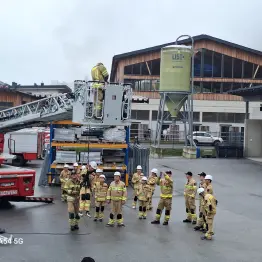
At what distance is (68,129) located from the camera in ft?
61.7

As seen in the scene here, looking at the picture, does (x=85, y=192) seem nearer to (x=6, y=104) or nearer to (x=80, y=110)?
(x=80, y=110)

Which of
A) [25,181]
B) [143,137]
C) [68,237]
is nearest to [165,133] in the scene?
[143,137]

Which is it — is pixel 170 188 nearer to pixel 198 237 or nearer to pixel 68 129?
pixel 198 237

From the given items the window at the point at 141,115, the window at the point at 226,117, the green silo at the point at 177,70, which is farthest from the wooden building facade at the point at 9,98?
the window at the point at 226,117

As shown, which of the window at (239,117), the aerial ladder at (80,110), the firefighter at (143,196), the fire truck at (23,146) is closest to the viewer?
the firefighter at (143,196)

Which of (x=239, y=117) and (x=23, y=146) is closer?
(x=23, y=146)

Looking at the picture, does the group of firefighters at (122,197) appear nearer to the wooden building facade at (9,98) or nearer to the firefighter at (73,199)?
the firefighter at (73,199)

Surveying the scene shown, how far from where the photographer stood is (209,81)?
51.7m

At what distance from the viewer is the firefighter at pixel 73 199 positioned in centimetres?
1148

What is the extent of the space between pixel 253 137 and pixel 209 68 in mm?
18510

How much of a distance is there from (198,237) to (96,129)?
9.07m

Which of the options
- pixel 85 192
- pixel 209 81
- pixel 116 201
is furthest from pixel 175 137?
pixel 116 201

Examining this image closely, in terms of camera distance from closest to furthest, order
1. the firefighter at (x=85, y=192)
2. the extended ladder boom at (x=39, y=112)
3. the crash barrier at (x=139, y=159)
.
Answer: the firefighter at (x=85, y=192) < the extended ladder boom at (x=39, y=112) < the crash barrier at (x=139, y=159)

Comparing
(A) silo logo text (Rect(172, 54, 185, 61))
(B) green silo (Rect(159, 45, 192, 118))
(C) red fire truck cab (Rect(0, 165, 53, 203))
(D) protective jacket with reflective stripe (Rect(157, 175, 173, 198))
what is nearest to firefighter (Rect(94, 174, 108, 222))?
(D) protective jacket with reflective stripe (Rect(157, 175, 173, 198))
